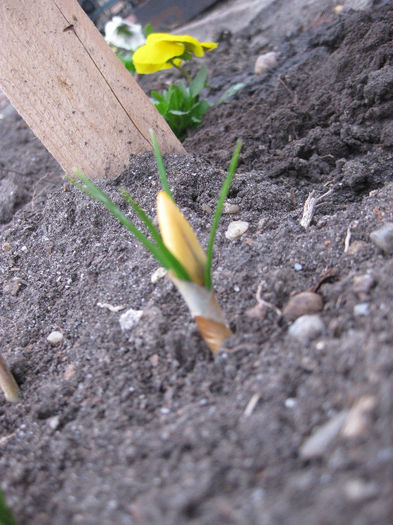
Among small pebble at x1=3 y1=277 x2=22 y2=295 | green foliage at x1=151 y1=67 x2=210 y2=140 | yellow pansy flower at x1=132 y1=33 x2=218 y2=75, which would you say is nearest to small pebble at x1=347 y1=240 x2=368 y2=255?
small pebble at x1=3 y1=277 x2=22 y2=295

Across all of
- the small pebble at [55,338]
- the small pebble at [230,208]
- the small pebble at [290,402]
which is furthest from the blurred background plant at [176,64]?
the small pebble at [290,402]

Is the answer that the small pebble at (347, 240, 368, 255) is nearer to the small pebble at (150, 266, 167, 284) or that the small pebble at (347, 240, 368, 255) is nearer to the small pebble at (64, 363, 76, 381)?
the small pebble at (150, 266, 167, 284)

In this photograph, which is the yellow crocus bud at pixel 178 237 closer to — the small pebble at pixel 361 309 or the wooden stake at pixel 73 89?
the small pebble at pixel 361 309

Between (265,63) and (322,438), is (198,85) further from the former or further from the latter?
(322,438)

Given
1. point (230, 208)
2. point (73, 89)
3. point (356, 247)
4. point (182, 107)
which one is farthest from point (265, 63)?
point (356, 247)

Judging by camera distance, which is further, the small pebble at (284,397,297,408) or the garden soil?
the small pebble at (284,397,297,408)

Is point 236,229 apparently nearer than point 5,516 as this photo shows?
No

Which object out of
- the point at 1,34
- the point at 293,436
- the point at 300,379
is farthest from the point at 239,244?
the point at 1,34
